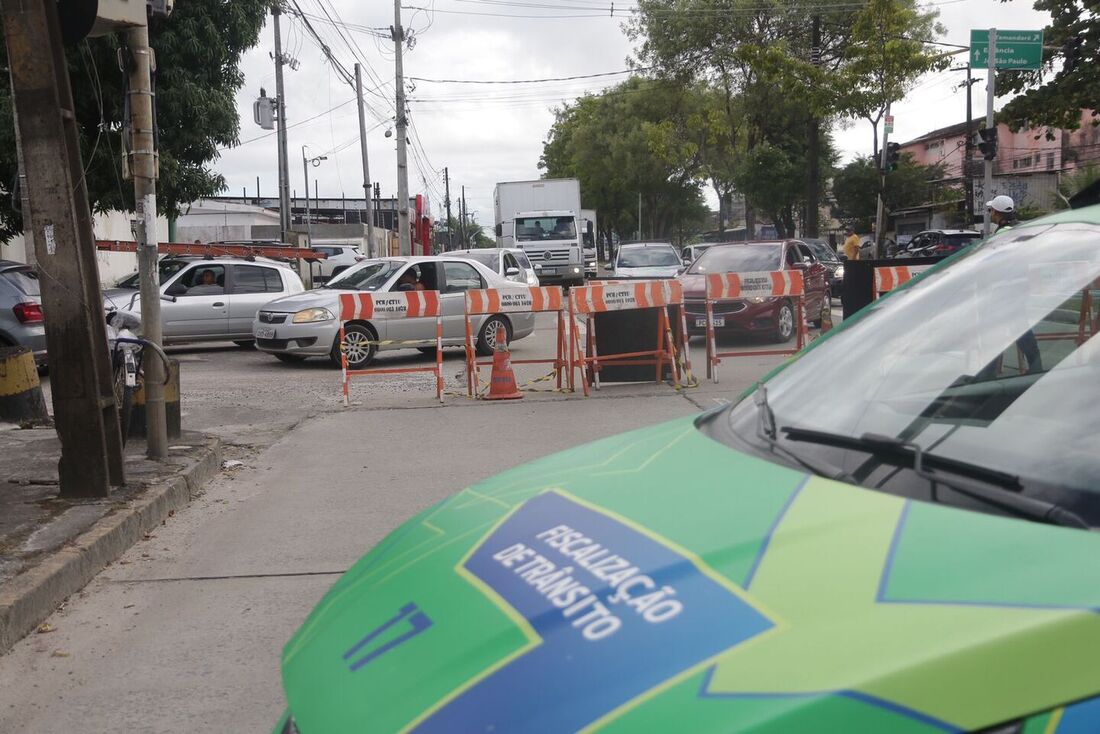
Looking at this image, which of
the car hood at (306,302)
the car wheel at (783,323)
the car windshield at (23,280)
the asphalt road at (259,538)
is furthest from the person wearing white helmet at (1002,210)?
the car windshield at (23,280)

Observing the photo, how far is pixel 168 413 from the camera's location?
922 cm

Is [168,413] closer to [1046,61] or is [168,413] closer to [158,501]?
[158,501]

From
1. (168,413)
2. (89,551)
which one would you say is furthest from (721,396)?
(89,551)

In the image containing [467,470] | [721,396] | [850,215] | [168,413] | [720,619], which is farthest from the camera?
[850,215]

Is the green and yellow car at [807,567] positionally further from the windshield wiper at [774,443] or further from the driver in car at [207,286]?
the driver in car at [207,286]

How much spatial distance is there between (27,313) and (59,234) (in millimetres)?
7989

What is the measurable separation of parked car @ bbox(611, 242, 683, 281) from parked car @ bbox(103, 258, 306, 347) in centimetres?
1078

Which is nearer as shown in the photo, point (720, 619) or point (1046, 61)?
point (720, 619)

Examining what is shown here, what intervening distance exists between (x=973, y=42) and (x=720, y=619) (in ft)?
82.1

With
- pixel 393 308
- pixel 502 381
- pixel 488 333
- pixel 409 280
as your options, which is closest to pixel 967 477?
pixel 502 381

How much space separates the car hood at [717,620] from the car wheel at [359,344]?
13781 millimetres

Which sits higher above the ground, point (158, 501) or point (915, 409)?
point (915, 409)

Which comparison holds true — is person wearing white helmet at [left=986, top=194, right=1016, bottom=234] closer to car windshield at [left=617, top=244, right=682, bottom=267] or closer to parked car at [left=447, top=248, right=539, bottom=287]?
parked car at [left=447, top=248, right=539, bottom=287]

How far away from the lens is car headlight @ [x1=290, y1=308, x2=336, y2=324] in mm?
15984
